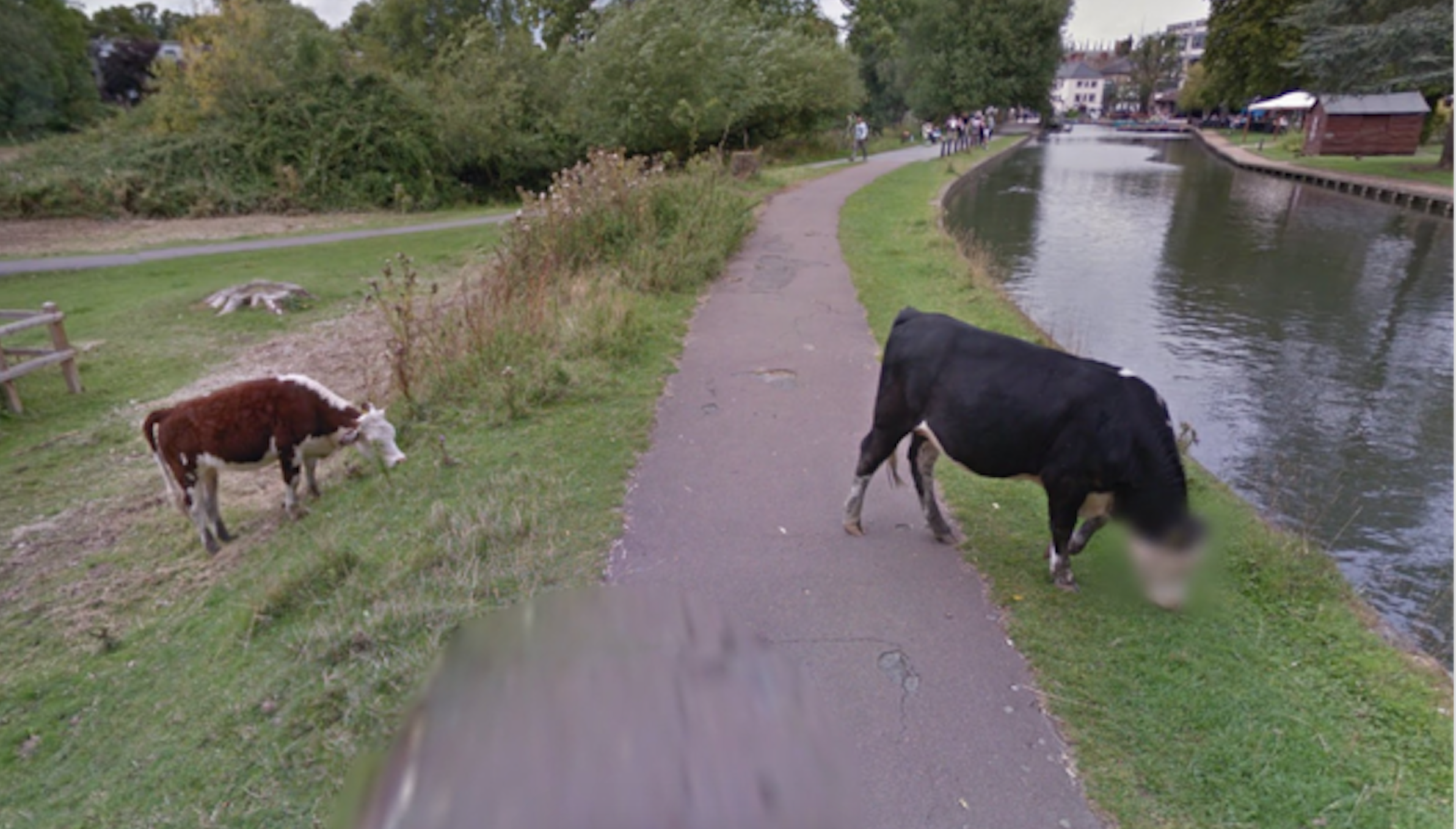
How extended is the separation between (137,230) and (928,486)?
82.3 ft

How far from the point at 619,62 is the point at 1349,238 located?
20.4 metres

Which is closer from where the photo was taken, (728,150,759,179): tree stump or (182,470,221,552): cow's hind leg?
(182,470,221,552): cow's hind leg

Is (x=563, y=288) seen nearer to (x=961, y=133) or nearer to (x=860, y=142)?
(x=860, y=142)

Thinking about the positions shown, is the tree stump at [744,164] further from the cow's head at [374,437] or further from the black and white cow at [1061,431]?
the black and white cow at [1061,431]

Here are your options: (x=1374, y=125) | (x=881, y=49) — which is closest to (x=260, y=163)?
(x=881, y=49)

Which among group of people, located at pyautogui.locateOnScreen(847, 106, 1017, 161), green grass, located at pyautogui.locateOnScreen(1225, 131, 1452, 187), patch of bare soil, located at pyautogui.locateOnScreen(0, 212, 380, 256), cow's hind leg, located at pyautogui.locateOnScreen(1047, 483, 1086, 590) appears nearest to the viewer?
cow's hind leg, located at pyautogui.locateOnScreen(1047, 483, 1086, 590)

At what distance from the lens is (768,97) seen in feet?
98.0

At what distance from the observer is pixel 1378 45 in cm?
2723

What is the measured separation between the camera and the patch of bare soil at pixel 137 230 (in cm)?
1927

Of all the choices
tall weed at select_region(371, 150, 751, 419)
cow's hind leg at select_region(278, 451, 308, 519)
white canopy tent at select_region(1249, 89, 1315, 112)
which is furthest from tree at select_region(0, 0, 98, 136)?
white canopy tent at select_region(1249, 89, 1315, 112)

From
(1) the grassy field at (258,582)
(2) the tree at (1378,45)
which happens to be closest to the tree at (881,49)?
(2) the tree at (1378,45)

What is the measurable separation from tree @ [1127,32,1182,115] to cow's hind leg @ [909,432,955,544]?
133 meters

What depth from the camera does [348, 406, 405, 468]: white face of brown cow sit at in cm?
602

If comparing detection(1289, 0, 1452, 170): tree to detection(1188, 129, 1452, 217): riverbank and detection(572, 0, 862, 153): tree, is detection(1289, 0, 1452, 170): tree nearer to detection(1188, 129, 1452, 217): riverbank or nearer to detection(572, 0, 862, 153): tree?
detection(1188, 129, 1452, 217): riverbank
